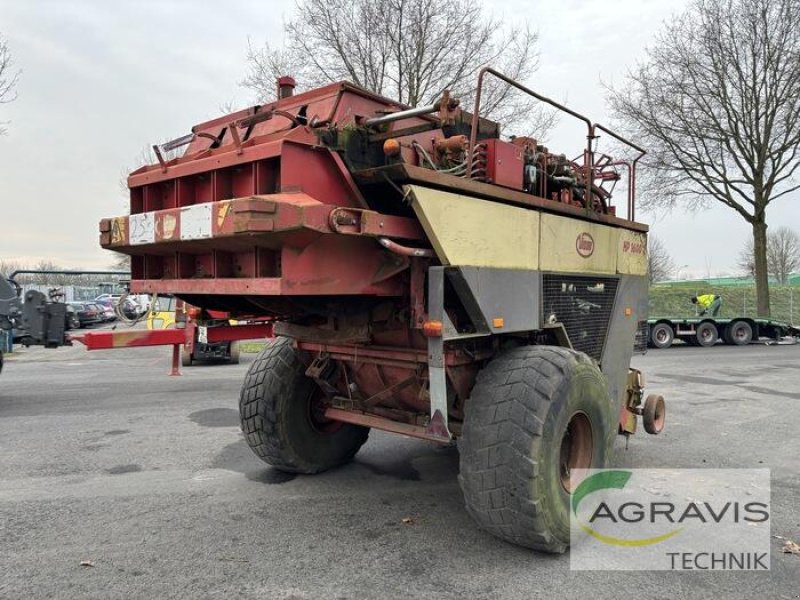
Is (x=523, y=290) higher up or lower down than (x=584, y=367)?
higher up

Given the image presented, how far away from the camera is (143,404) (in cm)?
835

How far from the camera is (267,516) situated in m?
4.10

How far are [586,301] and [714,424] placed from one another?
3845 mm

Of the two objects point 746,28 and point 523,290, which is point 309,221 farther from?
point 746,28

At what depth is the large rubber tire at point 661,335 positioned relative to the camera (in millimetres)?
18516

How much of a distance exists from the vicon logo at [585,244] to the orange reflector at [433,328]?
172 centimetres

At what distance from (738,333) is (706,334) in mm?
1530

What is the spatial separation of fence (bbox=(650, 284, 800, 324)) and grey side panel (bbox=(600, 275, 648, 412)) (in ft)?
50.1

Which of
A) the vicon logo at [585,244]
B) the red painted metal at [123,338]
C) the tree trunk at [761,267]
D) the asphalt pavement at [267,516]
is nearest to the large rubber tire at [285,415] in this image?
the asphalt pavement at [267,516]

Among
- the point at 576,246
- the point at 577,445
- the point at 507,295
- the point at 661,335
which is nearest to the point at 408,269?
the point at 507,295

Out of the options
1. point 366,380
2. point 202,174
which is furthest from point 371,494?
point 202,174

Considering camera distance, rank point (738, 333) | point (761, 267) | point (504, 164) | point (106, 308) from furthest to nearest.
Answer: point (106, 308) → point (761, 267) → point (738, 333) → point (504, 164)

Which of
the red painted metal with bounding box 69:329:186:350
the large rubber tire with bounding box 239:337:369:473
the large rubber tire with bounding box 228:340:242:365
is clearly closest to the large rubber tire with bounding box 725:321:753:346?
the large rubber tire with bounding box 228:340:242:365

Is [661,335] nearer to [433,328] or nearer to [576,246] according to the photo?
[576,246]
